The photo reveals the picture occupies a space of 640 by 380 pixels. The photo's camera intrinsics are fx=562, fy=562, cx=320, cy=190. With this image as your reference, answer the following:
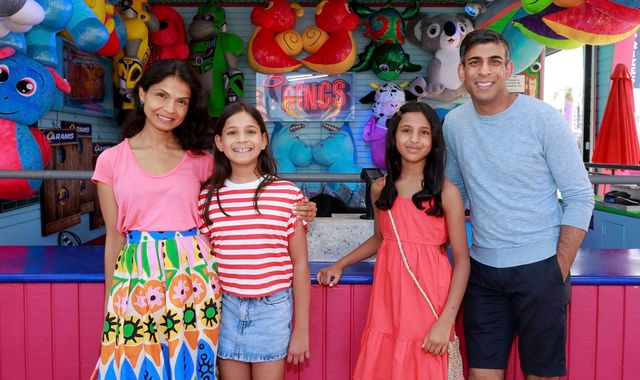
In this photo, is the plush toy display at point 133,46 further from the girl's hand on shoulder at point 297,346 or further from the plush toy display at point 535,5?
the girl's hand on shoulder at point 297,346

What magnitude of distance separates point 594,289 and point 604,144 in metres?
4.42

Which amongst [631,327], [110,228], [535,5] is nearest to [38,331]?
[110,228]

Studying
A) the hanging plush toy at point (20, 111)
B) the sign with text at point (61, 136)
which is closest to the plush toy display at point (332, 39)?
the sign with text at point (61, 136)

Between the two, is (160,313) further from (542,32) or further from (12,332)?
(542,32)

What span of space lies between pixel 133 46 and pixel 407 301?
187 inches

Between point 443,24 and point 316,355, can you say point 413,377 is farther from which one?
point 443,24

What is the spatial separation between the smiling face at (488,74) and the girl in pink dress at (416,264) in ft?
0.46

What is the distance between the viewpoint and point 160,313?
1494 millimetres

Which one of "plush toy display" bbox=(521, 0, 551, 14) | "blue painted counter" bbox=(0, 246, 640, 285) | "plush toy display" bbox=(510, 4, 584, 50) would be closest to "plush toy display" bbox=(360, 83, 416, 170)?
"plush toy display" bbox=(510, 4, 584, 50)

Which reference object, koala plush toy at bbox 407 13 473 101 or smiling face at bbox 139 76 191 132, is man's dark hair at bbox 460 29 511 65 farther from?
koala plush toy at bbox 407 13 473 101

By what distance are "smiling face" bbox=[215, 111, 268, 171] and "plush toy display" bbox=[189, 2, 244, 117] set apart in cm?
471

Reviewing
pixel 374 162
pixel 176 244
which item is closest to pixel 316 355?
pixel 176 244

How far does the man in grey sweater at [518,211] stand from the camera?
1527mm

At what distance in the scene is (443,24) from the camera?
6.32 meters
